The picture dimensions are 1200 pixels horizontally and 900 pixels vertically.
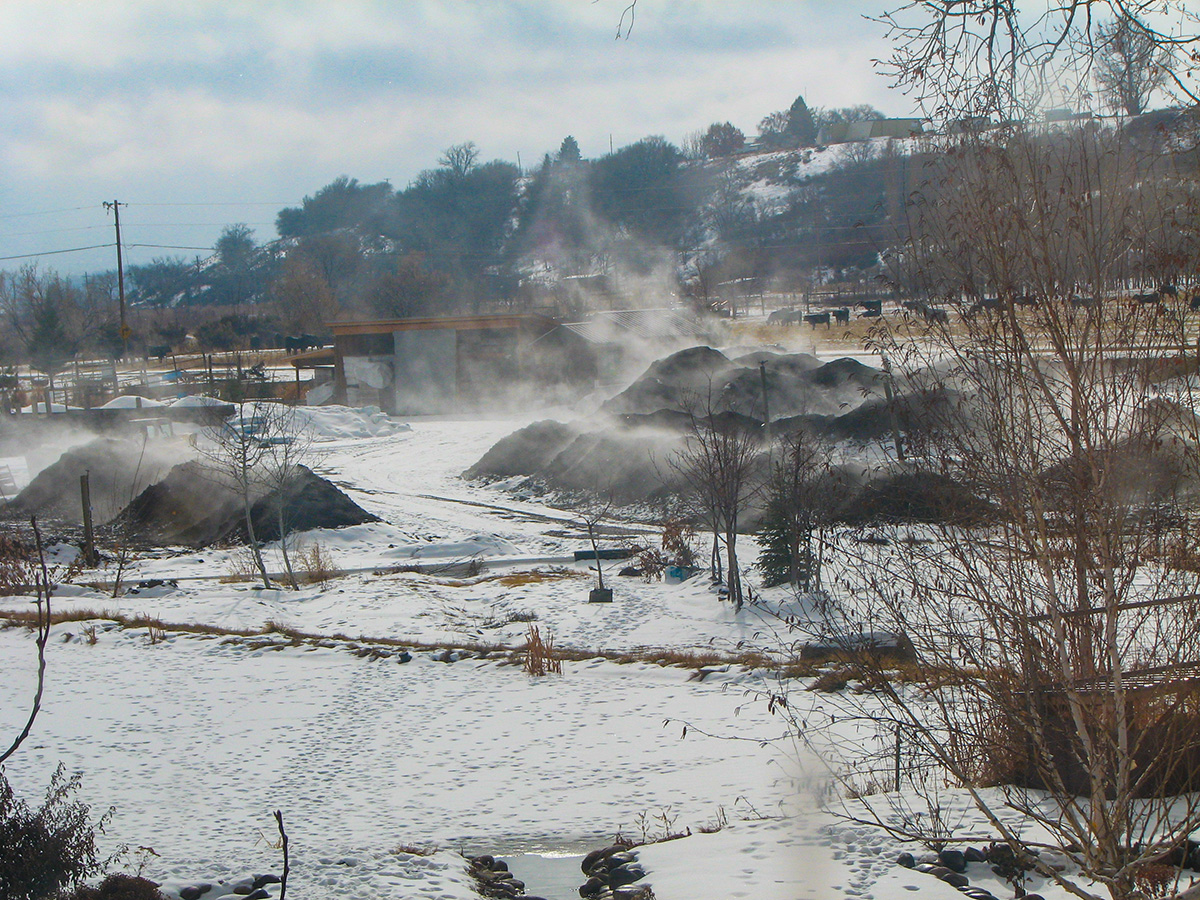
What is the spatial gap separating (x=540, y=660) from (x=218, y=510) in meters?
16.1

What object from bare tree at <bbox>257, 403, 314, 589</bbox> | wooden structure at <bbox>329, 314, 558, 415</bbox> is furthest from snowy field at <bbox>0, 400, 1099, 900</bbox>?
wooden structure at <bbox>329, 314, 558, 415</bbox>

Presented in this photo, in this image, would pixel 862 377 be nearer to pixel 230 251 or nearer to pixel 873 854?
pixel 873 854

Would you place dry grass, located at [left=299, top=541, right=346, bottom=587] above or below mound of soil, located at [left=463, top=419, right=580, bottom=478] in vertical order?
below

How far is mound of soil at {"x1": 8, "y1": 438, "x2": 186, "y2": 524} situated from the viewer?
28.9 meters

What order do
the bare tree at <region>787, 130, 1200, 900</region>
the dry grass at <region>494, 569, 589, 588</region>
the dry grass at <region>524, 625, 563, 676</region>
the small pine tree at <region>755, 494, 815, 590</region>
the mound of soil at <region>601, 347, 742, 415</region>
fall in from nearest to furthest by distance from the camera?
the bare tree at <region>787, 130, 1200, 900</region> < the dry grass at <region>524, 625, 563, 676</region> < the small pine tree at <region>755, 494, 815, 590</region> < the dry grass at <region>494, 569, 589, 588</region> < the mound of soil at <region>601, 347, 742, 415</region>

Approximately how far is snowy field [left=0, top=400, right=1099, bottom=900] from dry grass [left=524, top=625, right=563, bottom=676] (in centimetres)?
15

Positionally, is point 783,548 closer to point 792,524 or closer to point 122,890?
point 792,524

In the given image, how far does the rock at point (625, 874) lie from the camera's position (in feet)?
24.0

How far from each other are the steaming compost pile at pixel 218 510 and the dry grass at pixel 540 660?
12.1 m

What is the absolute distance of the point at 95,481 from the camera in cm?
3028

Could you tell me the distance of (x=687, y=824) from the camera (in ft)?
27.8

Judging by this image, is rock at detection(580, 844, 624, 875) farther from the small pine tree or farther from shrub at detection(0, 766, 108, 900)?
the small pine tree

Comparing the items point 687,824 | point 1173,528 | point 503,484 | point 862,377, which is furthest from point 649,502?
point 1173,528

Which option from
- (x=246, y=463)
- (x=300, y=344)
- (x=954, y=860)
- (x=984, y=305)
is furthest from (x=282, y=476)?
(x=300, y=344)
